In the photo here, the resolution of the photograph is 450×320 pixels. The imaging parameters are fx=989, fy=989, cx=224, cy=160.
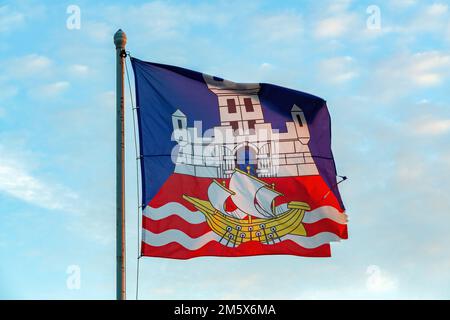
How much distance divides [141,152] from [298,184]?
3800 millimetres

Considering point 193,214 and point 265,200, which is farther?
point 265,200

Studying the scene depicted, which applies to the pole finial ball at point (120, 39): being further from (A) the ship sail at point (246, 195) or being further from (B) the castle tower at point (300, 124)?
(B) the castle tower at point (300, 124)

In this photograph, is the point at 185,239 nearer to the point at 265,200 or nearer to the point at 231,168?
the point at 231,168

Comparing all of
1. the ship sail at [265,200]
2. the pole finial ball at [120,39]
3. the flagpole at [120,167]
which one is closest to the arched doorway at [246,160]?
the ship sail at [265,200]

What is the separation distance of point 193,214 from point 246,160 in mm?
1872

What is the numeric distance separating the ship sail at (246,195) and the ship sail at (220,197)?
0.13m

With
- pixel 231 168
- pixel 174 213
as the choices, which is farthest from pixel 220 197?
pixel 174 213

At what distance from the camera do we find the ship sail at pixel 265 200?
70.0 ft

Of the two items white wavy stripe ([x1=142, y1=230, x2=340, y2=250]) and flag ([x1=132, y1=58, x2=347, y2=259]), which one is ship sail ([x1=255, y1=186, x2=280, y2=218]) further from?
white wavy stripe ([x1=142, y1=230, x2=340, y2=250])

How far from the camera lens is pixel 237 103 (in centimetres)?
2248

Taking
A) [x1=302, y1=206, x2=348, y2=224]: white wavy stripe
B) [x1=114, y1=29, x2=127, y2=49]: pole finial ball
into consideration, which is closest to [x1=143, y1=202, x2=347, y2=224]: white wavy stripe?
[x1=302, y1=206, x2=348, y2=224]: white wavy stripe
